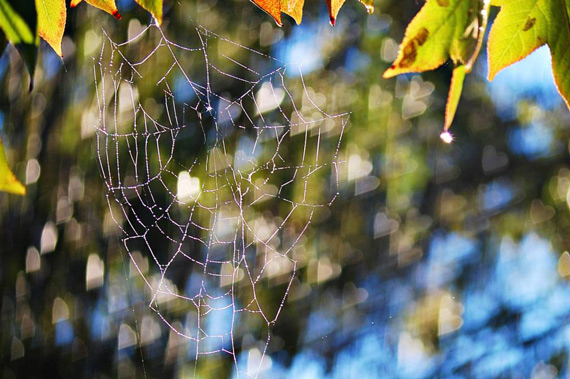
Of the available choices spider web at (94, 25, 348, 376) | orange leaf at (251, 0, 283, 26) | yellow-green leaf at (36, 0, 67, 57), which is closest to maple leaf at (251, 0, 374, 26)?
orange leaf at (251, 0, 283, 26)

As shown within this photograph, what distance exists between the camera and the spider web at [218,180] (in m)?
2.85

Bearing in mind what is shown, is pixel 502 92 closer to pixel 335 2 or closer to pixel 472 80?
pixel 472 80

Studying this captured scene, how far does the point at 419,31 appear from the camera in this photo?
34 centimetres

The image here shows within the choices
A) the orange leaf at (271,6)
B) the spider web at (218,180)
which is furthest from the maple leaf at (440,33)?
the spider web at (218,180)

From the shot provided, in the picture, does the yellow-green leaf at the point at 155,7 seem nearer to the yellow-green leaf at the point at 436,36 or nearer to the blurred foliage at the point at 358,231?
the yellow-green leaf at the point at 436,36

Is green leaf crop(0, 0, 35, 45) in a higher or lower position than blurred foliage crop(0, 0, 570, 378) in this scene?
higher

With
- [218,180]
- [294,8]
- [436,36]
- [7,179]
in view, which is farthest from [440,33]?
[218,180]

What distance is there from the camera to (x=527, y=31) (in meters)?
0.38

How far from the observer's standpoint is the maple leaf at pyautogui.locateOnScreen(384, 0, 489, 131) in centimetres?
33

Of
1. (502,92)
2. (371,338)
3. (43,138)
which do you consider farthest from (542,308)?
(43,138)

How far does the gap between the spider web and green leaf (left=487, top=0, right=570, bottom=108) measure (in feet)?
7.90

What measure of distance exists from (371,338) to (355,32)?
1651 millimetres

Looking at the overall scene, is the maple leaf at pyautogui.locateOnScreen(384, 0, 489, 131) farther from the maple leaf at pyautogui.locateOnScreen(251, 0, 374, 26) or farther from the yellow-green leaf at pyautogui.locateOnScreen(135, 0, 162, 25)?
the yellow-green leaf at pyautogui.locateOnScreen(135, 0, 162, 25)

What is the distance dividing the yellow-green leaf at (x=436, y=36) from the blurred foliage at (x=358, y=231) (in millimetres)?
2662
